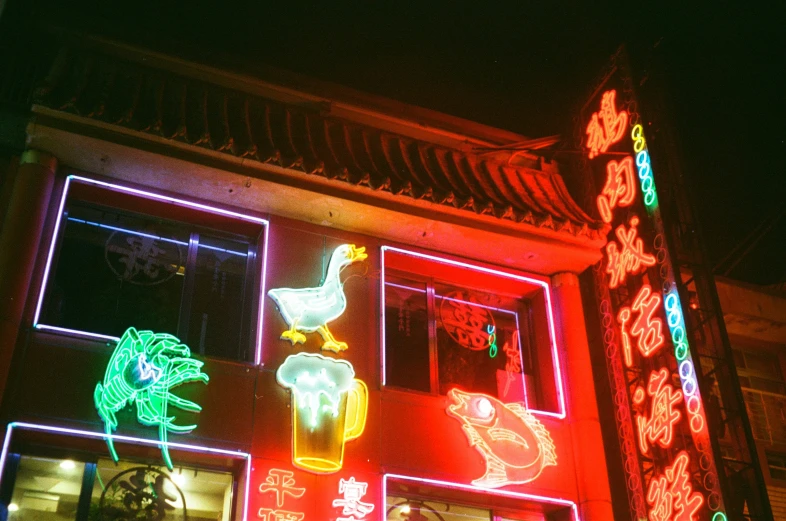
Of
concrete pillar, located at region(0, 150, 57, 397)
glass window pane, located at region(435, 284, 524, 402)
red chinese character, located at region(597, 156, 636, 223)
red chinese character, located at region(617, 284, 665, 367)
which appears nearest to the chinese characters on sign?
glass window pane, located at region(435, 284, 524, 402)

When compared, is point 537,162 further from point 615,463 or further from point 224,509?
point 224,509

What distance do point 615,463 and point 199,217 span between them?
720 cm

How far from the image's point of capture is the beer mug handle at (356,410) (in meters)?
10.8

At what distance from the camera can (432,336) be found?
12688 mm

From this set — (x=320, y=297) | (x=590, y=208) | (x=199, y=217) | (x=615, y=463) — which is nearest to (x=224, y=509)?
(x=320, y=297)

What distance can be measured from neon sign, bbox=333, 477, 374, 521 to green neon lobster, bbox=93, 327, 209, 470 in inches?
79.7

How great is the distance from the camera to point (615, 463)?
12.4 meters

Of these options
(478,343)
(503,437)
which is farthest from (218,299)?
(503,437)

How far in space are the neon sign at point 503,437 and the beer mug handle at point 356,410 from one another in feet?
4.40

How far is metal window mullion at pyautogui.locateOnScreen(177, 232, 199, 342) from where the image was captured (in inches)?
443

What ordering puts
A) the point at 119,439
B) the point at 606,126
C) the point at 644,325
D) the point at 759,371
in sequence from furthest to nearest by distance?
1. the point at 759,371
2. the point at 606,126
3. the point at 644,325
4. the point at 119,439

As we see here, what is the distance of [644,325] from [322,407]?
4740 millimetres

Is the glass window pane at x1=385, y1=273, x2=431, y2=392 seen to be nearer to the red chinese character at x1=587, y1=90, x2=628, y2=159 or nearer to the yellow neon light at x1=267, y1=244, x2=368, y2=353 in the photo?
the yellow neon light at x1=267, y1=244, x2=368, y2=353

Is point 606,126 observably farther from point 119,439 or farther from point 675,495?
point 119,439
